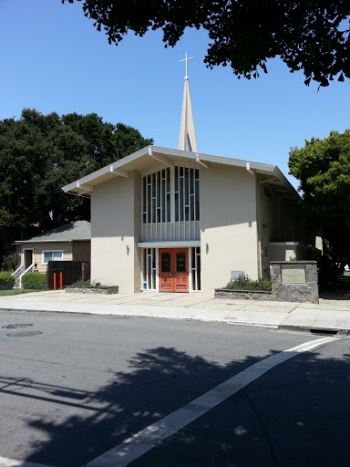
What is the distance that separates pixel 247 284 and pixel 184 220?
4.76m

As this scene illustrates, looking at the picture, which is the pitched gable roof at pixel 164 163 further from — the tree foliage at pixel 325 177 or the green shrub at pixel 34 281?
the green shrub at pixel 34 281

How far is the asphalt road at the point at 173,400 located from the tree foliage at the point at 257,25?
3.60 metres

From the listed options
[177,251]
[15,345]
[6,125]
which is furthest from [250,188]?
[6,125]

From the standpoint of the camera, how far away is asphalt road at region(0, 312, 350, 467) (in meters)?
4.06

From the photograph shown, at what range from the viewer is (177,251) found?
21.0 meters

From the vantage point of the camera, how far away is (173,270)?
69.2 ft

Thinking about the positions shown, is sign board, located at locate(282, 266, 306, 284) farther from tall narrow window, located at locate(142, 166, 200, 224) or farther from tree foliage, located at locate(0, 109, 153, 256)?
tree foliage, located at locate(0, 109, 153, 256)

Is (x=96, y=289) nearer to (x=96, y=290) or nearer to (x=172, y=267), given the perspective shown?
(x=96, y=290)

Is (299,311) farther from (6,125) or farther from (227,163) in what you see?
(6,125)

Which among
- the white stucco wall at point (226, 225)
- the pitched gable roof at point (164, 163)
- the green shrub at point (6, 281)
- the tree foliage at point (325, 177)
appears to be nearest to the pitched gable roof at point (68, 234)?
the green shrub at point (6, 281)

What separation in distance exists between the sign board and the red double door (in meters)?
5.48

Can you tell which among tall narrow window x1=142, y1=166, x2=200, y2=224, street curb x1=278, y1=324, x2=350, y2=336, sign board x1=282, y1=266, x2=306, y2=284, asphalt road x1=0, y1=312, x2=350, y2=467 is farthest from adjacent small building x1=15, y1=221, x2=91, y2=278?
asphalt road x1=0, y1=312, x2=350, y2=467

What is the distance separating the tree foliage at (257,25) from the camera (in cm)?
432

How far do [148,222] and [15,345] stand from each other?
1324cm
